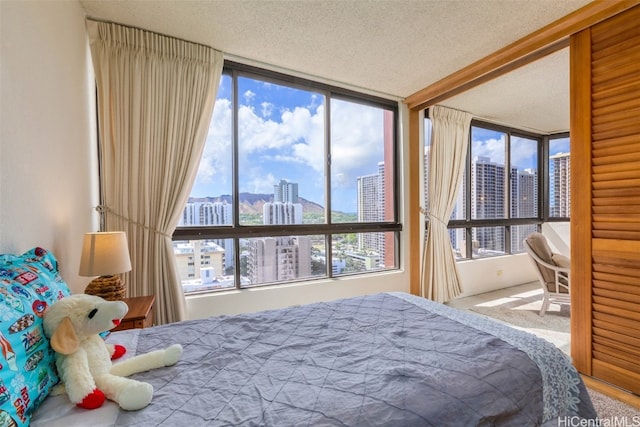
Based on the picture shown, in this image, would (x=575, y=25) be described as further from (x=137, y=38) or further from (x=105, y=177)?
(x=105, y=177)

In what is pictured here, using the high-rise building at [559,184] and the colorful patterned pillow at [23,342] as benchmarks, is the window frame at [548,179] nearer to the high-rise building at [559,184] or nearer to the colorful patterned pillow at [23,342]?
the high-rise building at [559,184]

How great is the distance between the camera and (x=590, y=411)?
1245 millimetres

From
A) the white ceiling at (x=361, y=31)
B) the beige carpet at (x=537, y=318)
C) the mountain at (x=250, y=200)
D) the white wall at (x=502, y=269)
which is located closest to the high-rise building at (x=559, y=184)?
the white wall at (x=502, y=269)

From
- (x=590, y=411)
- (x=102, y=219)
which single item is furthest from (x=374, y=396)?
(x=102, y=219)

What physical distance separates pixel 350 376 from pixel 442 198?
3.34 meters

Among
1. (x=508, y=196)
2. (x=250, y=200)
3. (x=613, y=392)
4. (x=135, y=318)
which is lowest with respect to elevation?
(x=613, y=392)

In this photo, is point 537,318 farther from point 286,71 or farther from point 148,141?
point 148,141

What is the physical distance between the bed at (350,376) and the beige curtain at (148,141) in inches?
40.1

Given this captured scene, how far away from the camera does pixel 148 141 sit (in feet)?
7.52

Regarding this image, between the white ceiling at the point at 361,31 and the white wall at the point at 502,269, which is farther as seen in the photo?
the white wall at the point at 502,269

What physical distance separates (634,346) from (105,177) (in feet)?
12.7

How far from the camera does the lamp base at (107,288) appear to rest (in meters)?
1.75

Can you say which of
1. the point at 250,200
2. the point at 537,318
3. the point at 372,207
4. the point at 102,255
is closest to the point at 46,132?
the point at 102,255

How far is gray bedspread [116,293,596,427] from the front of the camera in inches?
33.4
